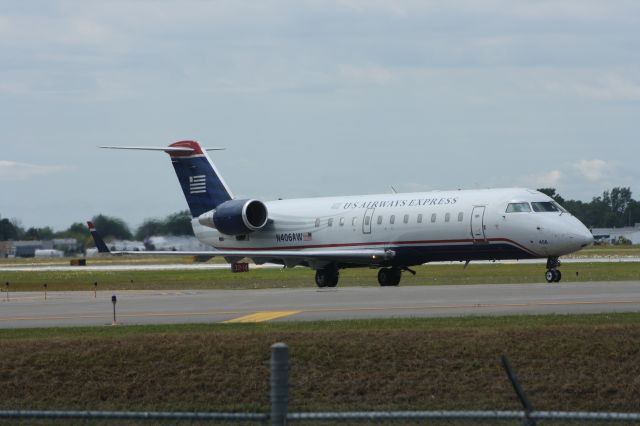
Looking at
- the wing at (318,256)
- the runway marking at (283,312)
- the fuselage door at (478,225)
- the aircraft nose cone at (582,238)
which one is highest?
the fuselage door at (478,225)

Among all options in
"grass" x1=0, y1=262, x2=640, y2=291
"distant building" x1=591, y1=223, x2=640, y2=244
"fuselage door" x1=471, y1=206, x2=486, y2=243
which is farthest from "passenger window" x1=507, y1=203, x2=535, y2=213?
"distant building" x1=591, y1=223, x2=640, y2=244

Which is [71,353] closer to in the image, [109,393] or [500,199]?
[109,393]

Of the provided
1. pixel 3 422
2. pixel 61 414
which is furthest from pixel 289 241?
pixel 61 414

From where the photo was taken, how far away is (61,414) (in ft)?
32.5

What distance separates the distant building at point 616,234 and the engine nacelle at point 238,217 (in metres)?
127

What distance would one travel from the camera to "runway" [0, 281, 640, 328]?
84.1 ft

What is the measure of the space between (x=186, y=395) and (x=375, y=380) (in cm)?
301

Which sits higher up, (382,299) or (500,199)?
(500,199)

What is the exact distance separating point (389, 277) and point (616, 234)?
480 feet

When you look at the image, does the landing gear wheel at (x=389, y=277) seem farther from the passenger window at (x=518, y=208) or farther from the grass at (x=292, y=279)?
the passenger window at (x=518, y=208)

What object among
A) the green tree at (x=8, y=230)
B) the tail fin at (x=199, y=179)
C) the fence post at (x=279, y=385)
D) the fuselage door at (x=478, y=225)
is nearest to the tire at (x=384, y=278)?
the fuselage door at (x=478, y=225)

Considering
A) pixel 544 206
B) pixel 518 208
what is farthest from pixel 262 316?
pixel 544 206

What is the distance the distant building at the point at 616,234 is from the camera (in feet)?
563

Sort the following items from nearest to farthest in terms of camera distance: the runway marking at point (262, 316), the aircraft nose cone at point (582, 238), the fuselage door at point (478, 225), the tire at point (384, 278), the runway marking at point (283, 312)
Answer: the runway marking at point (262, 316), the runway marking at point (283, 312), the aircraft nose cone at point (582, 238), the fuselage door at point (478, 225), the tire at point (384, 278)
